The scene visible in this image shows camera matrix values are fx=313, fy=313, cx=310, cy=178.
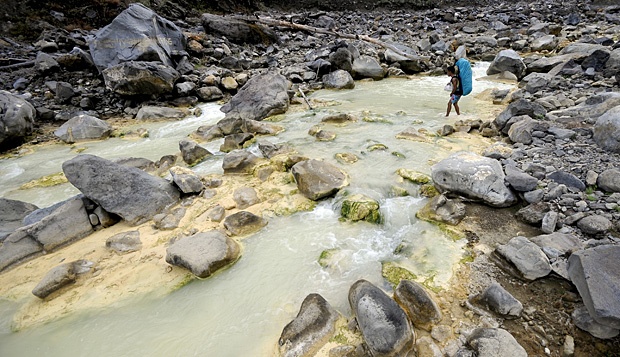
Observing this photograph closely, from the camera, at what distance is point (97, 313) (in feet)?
12.1

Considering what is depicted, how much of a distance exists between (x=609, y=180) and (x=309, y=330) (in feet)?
14.7

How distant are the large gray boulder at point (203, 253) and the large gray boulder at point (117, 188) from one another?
49.7 inches

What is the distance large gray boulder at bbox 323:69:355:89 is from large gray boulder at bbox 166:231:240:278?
9.73m

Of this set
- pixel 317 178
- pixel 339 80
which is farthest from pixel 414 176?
pixel 339 80

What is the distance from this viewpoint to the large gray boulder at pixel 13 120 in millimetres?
8562

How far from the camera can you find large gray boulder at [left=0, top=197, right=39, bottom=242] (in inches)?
200

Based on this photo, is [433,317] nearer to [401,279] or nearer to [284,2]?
[401,279]

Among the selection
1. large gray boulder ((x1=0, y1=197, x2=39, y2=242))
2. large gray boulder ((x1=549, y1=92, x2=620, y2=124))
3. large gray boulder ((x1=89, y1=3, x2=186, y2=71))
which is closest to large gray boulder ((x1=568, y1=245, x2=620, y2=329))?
large gray boulder ((x1=549, y1=92, x2=620, y2=124))

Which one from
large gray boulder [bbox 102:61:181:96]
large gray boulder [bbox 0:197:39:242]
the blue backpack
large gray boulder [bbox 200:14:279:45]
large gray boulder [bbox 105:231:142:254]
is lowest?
large gray boulder [bbox 105:231:142:254]

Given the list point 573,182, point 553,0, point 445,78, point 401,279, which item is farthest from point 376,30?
point 401,279

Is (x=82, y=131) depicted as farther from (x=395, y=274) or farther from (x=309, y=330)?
(x=395, y=274)

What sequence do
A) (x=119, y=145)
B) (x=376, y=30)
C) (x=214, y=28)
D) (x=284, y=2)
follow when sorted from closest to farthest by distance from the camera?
(x=119, y=145)
(x=214, y=28)
(x=376, y=30)
(x=284, y=2)

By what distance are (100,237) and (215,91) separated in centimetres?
849

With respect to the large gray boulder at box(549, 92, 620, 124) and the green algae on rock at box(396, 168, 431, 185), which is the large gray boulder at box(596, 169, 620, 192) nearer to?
the green algae on rock at box(396, 168, 431, 185)
